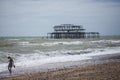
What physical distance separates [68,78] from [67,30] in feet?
220

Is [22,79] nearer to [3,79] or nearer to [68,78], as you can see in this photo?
[3,79]

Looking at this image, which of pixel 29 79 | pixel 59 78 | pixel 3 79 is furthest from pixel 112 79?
pixel 3 79

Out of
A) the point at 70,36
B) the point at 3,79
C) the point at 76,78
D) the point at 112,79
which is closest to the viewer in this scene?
the point at 112,79

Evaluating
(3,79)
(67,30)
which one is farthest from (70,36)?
(3,79)

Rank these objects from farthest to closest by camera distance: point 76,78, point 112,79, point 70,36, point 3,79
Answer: point 70,36 < point 3,79 < point 76,78 < point 112,79

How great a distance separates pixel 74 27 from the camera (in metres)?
78.8

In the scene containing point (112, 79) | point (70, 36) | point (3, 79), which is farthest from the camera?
point (70, 36)

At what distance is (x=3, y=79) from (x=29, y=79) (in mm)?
1563

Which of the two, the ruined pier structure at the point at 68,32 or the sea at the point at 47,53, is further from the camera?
the ruined pier structure at the point at 68,32

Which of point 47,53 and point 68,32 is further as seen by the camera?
point 68,32

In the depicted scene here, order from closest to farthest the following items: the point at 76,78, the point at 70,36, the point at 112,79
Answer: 1. the point at 112,79
2. the point at 76,78
3. the point at 70,36

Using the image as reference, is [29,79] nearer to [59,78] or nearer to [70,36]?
[59,78]

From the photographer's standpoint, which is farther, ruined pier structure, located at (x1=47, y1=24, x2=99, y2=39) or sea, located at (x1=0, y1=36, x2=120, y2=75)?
ruined pier structure, located at (x1=47, y1=24, x2=99, y2=39)

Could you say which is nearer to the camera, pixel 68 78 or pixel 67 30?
pixel 68 78
